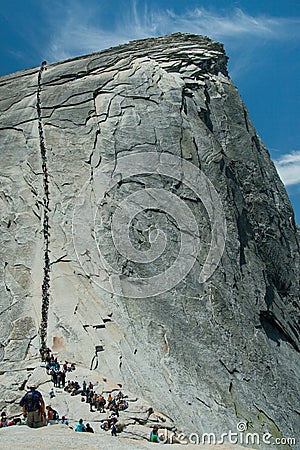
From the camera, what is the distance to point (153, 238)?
29.2 metres

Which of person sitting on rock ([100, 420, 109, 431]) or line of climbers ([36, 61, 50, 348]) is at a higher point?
line of climbers ([36, 61, 50, 348])

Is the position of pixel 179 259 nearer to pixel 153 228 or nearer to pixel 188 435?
pixel 153 228

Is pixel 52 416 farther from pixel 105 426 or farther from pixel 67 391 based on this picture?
pixel 67 391

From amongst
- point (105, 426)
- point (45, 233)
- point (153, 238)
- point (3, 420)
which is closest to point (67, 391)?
point (3, 420)

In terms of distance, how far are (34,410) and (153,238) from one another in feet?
53.5

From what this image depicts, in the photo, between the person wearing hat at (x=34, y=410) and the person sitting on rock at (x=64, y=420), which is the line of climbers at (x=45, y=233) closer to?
the person sitting on rock at (x=64, y=420)

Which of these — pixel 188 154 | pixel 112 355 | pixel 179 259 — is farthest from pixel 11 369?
A: pixel 188 154

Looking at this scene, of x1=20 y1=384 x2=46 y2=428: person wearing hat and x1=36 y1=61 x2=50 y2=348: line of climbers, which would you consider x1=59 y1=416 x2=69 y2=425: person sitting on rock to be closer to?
x1=20 y1=384 x2=46 y2=428: person wearing hat

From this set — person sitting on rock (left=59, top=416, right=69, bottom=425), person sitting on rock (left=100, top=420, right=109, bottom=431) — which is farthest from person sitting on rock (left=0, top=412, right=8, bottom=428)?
person sitting on rock (left=100, top=420, right=109, bottom=431)

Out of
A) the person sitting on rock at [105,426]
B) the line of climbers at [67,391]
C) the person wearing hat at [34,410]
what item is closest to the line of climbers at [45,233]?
the line of climbers at [67,391]

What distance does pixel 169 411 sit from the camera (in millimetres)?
21062

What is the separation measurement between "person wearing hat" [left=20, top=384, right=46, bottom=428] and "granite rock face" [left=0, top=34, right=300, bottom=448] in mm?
5213

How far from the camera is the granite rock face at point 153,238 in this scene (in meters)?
24.1

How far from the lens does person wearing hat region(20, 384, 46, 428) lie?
1351 centimetres
